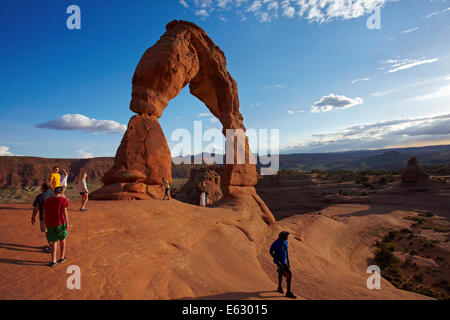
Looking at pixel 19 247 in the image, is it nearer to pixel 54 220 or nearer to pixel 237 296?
pixel 54 220

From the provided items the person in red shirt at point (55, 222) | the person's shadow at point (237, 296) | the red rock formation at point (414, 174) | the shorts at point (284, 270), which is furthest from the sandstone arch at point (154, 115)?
the red rock formation at point (414, 174)

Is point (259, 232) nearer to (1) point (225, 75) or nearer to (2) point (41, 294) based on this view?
(2) point (41, 294)

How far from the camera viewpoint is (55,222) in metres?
4.07

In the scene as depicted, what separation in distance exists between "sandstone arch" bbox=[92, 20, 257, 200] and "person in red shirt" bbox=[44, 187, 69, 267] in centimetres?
392

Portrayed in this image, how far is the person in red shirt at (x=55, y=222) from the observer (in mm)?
3922

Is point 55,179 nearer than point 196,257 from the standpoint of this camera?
No

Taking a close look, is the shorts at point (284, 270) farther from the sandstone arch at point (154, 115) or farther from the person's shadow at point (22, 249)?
the sandstone arch at point (154, 115)

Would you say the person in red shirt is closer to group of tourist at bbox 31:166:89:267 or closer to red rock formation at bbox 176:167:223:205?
group of tourist at bbox 31:166:89:267

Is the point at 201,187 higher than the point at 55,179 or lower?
lower

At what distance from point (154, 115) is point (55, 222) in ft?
21.6

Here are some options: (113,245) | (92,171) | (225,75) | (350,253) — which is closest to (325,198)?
(350,253)

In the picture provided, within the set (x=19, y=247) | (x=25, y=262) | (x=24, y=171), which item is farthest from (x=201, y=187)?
(x=24, y=171)

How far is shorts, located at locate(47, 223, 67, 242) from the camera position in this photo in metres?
3.94
